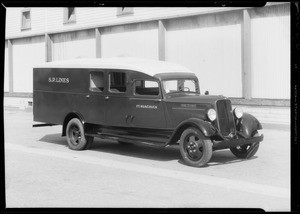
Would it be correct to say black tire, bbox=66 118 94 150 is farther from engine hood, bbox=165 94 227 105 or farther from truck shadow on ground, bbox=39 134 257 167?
engine hood, bbox=165 94 227 105

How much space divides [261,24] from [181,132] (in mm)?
7435

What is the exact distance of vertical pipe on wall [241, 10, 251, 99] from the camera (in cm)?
1554

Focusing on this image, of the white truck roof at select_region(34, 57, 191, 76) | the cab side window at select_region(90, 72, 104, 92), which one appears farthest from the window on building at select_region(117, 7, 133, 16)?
the cab side window at select_region(90, 72, 104, 92)

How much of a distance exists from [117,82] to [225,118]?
274cm

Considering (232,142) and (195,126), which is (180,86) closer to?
(195,126)

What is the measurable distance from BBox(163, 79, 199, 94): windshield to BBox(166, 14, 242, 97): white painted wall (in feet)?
18.7

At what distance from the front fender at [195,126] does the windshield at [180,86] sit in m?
0.85

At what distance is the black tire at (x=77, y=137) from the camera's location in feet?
36.2

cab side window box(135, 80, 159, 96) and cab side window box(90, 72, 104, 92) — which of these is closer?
cab side window box(135, 80, 159, 96)

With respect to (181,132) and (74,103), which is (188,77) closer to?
(181,132)

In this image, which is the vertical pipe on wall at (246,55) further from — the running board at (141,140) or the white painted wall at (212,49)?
the running board at (141,140)

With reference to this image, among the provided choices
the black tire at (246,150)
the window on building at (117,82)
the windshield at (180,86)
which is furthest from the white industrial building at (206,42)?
the window on building at (117,82)

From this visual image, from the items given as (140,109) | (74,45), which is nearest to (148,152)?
(140,109)

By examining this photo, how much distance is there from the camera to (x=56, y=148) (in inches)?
451
